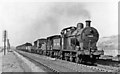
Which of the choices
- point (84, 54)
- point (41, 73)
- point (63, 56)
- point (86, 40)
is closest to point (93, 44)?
point (86, 40)

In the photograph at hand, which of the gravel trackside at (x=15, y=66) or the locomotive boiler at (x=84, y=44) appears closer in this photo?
the gravel trackside at (x=15, y=66)

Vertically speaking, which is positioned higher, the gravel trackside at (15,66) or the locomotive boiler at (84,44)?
the locomotive boiler at (84,44)

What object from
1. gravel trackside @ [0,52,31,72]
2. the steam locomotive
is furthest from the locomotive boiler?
gravel trackside @ [0,52,31,72]

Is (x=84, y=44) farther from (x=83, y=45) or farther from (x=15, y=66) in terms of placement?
(x=15, y=66)

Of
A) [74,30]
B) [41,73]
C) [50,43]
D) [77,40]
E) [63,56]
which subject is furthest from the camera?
[50,43]

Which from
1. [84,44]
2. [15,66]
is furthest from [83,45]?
[15,66]

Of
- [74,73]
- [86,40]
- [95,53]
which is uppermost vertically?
[86,40]

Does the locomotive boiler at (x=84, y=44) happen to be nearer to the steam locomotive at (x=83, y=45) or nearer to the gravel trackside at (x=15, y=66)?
the steam locomotive at (x=83, y=45)

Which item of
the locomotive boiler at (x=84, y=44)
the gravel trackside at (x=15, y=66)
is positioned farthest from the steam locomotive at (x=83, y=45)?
the gravel trackside at (x=15, y=66)

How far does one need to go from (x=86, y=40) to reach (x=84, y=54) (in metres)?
2.08

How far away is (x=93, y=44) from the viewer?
20.7 metres

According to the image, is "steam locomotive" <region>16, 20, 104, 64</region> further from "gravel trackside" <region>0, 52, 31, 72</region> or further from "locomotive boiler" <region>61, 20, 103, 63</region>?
"gravel trackside" <region>0, 52, 31, 72</region>

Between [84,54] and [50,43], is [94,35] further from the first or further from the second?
[50,43]

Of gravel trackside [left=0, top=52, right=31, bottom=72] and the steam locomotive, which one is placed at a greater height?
the steam locomotive
